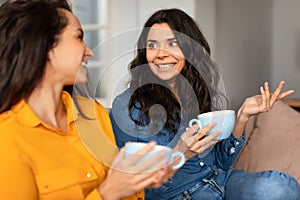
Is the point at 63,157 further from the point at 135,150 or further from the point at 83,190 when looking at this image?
the point at 135,150

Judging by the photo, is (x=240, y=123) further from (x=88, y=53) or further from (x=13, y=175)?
(x=13, y=175)

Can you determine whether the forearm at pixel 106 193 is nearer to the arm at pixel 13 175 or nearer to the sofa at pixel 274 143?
the arm at pixel 13 175

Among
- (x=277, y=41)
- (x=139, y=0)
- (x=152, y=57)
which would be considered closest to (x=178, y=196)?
(x=152, y=57)

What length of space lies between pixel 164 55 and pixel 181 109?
18cm

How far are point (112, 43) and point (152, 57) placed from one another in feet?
0.69

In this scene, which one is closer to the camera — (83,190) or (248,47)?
(83,190)

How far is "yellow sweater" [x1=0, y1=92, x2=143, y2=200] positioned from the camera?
1.02 metres

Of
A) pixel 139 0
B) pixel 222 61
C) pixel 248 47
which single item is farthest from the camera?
pixel 248 47

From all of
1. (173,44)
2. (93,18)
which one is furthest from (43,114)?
(93,18)

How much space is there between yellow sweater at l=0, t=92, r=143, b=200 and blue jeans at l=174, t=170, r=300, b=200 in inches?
16.2

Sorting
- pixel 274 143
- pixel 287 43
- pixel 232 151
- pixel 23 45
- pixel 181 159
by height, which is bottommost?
pixel 274 143

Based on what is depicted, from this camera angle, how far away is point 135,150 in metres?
0.93

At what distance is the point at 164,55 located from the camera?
1446 millimetres

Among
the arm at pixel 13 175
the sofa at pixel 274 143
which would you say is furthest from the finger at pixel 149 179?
the sofa at pixel 274 143
